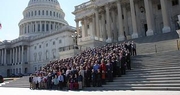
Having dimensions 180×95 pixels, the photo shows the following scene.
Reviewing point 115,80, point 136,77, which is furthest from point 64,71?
point 136,77

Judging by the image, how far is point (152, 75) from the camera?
49.2 ft

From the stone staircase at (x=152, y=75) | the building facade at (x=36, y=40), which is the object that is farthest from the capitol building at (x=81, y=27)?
the stone staircase at (x=152, y=75)

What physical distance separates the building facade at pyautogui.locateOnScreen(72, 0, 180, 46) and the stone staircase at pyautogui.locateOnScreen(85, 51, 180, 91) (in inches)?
578

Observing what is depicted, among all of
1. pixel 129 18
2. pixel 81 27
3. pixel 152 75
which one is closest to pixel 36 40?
pixel 81 27

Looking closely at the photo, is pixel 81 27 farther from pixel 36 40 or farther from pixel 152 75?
pixel 152 75

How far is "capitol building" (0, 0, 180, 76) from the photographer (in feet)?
116

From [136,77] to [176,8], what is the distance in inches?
975

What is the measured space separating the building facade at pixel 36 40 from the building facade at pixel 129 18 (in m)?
25.1

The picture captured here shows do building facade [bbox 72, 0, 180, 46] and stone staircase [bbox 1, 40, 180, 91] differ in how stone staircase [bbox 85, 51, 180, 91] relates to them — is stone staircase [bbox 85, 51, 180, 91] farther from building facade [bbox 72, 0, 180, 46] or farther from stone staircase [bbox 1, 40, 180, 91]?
building facade [bbox 72, 0, 180, 46]

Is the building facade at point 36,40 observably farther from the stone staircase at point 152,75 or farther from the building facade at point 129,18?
the stone staircase at point 152,75

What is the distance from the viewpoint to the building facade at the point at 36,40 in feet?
234

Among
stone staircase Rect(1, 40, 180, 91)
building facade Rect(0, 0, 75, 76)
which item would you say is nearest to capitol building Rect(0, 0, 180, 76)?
building facade Rect(0, 0, 75, 76)

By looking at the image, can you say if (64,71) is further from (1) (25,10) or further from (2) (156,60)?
(1) (25,10)

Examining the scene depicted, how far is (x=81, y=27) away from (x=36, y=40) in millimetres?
31917
